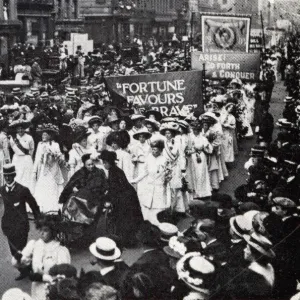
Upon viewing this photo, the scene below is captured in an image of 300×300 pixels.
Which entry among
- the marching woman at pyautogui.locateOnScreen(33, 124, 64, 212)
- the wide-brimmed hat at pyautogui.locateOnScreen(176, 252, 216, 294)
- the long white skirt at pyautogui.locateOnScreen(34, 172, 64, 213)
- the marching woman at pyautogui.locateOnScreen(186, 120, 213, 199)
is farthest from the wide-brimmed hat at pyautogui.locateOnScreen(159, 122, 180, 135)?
the wide-brimmed hat at pyautogui.locateOnScreen(176, 252, 216, 294)

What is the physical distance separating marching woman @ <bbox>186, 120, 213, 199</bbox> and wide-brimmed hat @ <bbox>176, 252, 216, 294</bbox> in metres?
6.21

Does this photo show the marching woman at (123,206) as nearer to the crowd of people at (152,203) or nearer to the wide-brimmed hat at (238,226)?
the crowd of people at (152,203)

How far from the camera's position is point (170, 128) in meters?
9.91

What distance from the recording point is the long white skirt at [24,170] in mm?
10266

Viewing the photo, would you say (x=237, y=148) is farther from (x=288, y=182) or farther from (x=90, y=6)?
(x=90, y=6)

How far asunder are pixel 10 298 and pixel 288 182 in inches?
149

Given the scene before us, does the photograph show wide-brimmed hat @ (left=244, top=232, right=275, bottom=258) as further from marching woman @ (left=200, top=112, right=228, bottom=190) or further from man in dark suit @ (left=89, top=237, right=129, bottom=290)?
marching woman @ (left=200, top=112, right=228, bottom=190)

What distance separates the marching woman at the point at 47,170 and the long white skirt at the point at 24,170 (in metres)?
0.35

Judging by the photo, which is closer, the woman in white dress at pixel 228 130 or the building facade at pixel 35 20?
the woman in white dress at pixel 228 130

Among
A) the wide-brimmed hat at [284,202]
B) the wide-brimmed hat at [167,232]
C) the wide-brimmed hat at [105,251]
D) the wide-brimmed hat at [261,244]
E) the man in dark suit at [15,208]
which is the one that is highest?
the wide-brimmed hat at [284,202]

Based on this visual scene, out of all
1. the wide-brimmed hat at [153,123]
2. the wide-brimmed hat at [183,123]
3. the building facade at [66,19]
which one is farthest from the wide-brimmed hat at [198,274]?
the building facade at [66,19]

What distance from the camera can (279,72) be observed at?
34.7 meters

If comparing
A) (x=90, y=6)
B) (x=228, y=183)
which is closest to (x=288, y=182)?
(x=228, y=183)

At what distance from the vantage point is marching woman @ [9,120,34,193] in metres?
10.3
